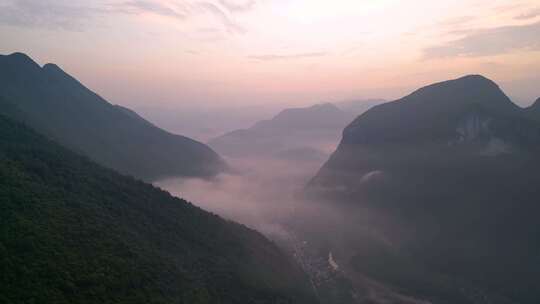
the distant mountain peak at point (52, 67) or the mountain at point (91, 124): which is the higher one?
the distant mountain peak at point (52, 67)

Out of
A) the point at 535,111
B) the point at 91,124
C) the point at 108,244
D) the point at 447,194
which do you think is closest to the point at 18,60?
the point at 91,124

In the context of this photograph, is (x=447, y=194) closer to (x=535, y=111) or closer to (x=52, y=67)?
(x=535, y=111)

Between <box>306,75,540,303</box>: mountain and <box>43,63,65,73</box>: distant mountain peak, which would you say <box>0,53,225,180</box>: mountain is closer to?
<box>43,63,65,73</box>: distant mountain peak

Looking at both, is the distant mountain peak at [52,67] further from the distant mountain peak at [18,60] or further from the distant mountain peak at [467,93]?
the distant mountain peak at [467,93]

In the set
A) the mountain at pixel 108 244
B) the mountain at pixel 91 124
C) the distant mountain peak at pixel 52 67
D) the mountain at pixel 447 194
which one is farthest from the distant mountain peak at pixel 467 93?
the distant mountain peak at pixel 52 67

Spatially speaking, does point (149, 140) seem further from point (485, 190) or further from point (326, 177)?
point (485, 190)

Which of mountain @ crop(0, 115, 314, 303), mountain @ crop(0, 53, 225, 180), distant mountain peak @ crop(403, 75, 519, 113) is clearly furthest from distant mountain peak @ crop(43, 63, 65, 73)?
distant mountain peak @ crop(403, 75, 519, 113)

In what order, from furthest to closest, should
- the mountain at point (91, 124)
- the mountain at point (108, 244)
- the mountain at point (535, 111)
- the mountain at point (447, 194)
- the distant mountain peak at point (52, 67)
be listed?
the distant mountain peak at point (52, 67) → the mountain at point (535, 111) → the mountain at point (91, 124) → the mountain at point (447, 194) → the mountain at point (108, 244)
